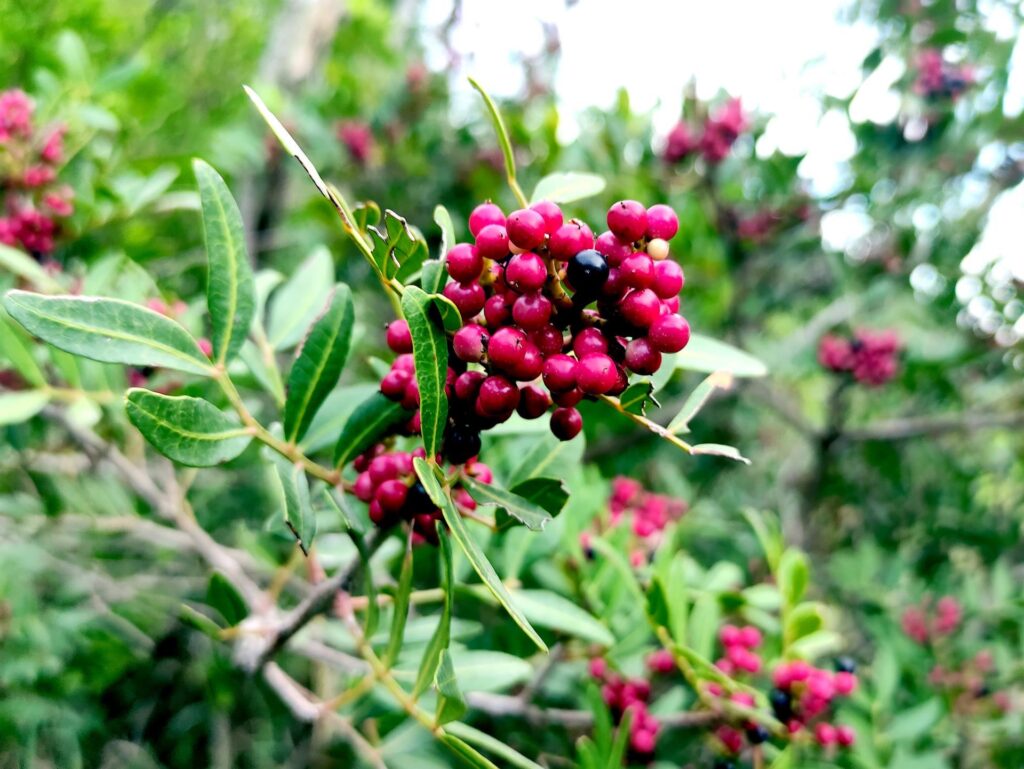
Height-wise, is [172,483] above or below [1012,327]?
below

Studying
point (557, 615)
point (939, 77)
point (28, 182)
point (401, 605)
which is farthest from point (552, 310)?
point (939, 77)

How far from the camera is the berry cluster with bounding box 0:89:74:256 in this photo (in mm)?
1510

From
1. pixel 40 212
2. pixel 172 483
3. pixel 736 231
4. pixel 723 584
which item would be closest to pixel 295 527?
pixel 172 483

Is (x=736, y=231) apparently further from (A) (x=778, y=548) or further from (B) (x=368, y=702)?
(B) (x=368, y=702)

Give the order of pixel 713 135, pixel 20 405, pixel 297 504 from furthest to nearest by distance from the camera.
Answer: pixel 713 135
pixel 20 405
pixel 297 504

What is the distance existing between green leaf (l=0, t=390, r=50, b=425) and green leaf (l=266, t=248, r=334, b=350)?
0.34 m

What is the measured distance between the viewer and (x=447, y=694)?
0.73m

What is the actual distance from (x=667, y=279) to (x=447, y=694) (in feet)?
1.47

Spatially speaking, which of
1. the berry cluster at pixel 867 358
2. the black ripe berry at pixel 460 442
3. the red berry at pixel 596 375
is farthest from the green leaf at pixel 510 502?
the berry cluster at pixel 867 358

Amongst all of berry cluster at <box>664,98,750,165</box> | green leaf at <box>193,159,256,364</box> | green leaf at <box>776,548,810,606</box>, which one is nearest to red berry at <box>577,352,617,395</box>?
green leaf at <box>193,159,256,364</box>

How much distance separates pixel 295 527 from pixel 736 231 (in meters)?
2.28

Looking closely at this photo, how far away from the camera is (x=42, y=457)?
186 centimetres

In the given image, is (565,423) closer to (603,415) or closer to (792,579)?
(792,579)

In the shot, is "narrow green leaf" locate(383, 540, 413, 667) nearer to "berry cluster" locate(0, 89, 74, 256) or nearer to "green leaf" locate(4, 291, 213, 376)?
"green leaf" locate(4, 291, 213, 376)
